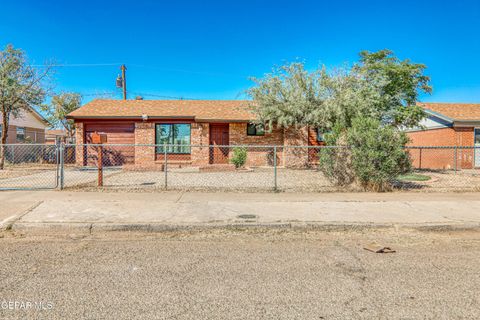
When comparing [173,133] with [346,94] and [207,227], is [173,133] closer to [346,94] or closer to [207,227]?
[346,94]

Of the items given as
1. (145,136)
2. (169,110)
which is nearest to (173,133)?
(145,136)

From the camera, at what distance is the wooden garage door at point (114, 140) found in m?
18.5

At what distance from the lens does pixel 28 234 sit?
17.7 ft

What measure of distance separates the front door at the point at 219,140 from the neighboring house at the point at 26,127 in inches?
553

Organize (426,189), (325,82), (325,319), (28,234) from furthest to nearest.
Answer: (325,82)
(426,189)
(28,234)
(325,319)

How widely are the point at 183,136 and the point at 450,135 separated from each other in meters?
15.7

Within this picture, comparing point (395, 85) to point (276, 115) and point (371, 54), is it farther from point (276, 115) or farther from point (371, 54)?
point (276, 115)

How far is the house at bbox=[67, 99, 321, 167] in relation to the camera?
18.3 metres

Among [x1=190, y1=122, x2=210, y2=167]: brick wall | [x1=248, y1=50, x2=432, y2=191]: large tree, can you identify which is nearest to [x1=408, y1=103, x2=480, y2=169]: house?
[x1=248, y1=50, x2=432, y2=191]: large tree

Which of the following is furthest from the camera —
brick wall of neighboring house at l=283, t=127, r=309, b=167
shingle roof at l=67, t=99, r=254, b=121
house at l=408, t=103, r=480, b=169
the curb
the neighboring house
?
the neighboring house

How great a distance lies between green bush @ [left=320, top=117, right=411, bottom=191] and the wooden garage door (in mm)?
12846

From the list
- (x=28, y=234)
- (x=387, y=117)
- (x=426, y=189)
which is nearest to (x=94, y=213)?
(x=28, y=234)

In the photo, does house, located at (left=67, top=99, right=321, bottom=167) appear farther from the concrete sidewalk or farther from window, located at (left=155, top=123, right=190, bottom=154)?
the concrete sidewalk

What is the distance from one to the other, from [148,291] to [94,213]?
367 centimetres
